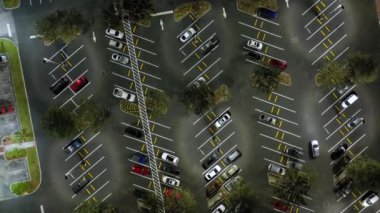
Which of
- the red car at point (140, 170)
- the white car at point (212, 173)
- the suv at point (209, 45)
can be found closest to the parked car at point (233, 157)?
the white car at point (212, 173)

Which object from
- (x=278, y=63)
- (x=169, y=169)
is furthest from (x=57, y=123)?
(x=278, y=63)

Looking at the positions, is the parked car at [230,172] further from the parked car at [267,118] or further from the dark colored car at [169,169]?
the parked car at [267,118]

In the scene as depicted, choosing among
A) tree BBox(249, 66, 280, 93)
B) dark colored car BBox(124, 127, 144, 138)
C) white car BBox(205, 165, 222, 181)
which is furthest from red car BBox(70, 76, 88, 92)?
tree BBox(249, 66, 280, 93)

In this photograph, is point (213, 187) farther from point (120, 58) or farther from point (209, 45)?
point (120, 58)

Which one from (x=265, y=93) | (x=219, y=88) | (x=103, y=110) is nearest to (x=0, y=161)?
(x=103, y=110)

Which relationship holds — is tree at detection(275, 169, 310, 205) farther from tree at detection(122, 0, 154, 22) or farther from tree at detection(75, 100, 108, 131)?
tree at detection(122, 0, 154, 22)

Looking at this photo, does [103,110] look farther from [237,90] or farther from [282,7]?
[282,7]

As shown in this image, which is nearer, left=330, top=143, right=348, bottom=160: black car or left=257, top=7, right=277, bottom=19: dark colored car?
left=330, top=143, right=348, bottom=160: black car
